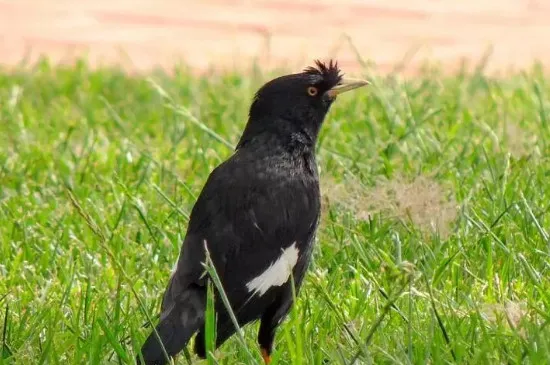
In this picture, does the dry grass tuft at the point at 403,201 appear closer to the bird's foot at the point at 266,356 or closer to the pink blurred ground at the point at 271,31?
the bird's foot at the point at 266,356

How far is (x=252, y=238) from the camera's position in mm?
4391

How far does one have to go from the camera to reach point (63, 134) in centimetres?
756

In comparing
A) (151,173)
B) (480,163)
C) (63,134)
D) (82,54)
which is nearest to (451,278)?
(480,163)

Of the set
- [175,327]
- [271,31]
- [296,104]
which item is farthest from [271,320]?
[271,31]

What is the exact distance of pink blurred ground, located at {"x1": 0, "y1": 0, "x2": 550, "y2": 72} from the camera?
383 inches

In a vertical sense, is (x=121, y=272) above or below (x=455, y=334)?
above

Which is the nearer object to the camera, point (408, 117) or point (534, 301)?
point (534, 301)

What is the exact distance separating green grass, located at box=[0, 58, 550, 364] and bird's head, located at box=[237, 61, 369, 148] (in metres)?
0.39

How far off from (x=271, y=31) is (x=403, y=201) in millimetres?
4918

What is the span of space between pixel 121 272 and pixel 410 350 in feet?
2.85

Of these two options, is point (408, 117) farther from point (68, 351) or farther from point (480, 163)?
point (68, 351)

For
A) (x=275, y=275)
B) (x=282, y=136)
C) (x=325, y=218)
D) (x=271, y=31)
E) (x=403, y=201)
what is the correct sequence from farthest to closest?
(x=271, y=31) → (x=325, y=218) → (x=403, y=201) → (x=282, y=136) → (x=275, y=275)

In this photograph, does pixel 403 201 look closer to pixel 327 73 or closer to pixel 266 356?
pixel 327 73

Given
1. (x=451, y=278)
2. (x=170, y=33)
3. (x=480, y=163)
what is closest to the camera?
(x=451, y=278)
